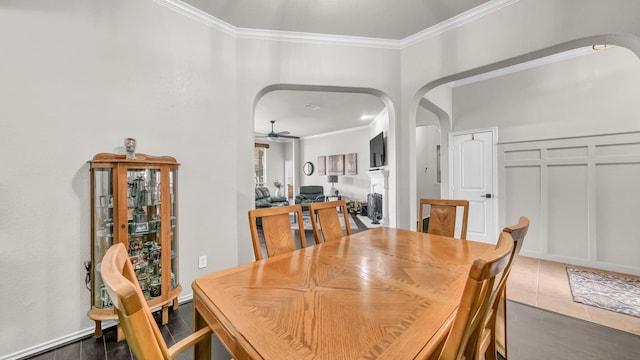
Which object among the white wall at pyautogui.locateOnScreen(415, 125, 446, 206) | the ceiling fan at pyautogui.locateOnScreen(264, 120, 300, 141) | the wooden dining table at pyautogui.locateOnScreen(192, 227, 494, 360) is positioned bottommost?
the wooden dining table at pyautogui.locateOnScreen(192, 227, 494, 360)

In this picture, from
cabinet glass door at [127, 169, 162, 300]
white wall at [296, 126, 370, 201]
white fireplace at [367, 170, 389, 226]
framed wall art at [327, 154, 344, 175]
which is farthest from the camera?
framed wall art at [327, 154, 344, 175]

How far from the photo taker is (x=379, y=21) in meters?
2.64

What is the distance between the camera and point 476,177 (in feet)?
14.0

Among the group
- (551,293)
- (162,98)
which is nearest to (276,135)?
(162,98)

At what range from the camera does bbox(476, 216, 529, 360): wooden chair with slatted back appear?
99 centimetres

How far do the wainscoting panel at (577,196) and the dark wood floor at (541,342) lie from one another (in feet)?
5.91

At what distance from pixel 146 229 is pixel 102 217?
1.01ft

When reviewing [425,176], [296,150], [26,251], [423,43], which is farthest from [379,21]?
[296,150]

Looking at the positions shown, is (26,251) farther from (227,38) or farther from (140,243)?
(227,38)

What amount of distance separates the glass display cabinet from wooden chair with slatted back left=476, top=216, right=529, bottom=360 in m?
2.25

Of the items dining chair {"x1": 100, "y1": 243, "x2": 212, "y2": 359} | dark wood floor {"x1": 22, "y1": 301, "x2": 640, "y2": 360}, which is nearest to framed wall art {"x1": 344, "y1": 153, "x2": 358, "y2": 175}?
dark wood floor {"x1": 22, "y1": 301, "x2": 640, "y2": 360}

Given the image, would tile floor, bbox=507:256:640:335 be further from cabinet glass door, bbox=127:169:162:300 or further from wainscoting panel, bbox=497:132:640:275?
cabinet glass door, bbox=127:169:162:300

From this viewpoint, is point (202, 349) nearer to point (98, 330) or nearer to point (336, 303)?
point (336, 303)

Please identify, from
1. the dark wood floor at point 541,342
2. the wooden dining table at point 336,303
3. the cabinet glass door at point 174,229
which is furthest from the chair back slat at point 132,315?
the cabinet glass door at point 174,229
